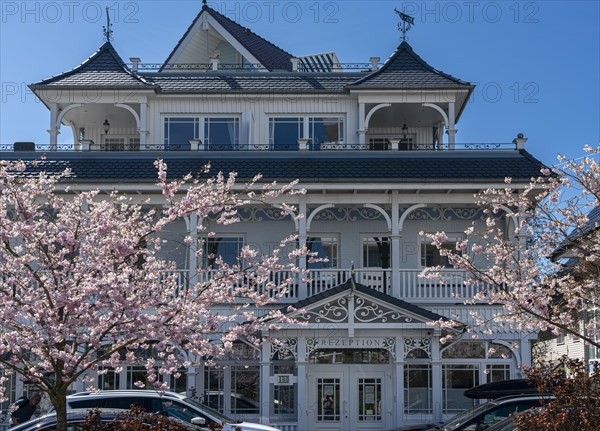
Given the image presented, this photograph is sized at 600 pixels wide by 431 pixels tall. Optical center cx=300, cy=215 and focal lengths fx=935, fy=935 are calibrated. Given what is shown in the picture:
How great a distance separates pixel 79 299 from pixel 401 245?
50.4 ft

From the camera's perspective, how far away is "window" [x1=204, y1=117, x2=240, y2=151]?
28406mm

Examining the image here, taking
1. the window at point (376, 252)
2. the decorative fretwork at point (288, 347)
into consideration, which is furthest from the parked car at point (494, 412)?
the window at point (376, 252)

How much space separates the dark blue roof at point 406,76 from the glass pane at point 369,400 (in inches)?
356

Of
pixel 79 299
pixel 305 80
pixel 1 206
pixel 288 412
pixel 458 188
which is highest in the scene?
pixel 305 80

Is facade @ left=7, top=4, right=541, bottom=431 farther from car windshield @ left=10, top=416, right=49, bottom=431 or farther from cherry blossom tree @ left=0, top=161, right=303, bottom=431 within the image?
cherry blossom tree @ left=0, top=161, right=303, bottom=431

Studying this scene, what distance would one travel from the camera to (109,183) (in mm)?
23391

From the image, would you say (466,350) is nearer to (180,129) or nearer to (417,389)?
(417,389)

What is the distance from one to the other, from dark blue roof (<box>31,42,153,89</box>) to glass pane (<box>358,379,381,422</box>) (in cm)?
1096

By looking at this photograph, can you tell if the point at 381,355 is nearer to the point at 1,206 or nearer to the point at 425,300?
the point at 425,300

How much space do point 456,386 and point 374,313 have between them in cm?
322

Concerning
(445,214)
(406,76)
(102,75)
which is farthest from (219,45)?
(445,214)

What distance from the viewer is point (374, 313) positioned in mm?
22188

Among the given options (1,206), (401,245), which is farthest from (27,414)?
(401,245)

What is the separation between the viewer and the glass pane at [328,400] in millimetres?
23188
